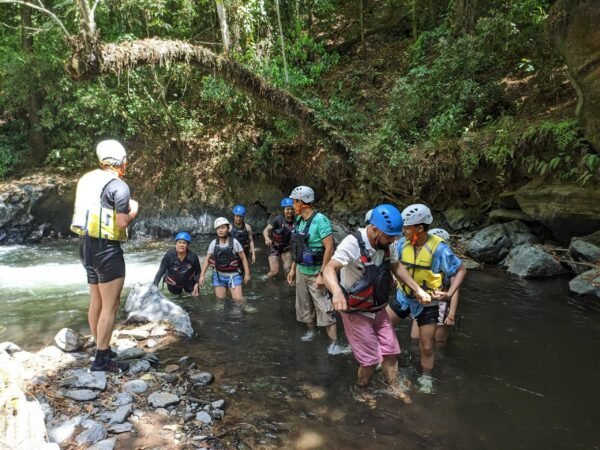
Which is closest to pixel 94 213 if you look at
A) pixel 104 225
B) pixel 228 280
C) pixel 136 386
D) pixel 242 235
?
pixel 104 225

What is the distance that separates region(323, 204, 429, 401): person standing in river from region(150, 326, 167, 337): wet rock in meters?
2.94

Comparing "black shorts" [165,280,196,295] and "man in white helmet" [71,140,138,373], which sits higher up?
"man in white helmet" [71,140,138,373]

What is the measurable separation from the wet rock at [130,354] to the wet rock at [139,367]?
0.65ft

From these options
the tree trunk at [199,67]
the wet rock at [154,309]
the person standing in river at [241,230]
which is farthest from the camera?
the tree trunk at [199,67]

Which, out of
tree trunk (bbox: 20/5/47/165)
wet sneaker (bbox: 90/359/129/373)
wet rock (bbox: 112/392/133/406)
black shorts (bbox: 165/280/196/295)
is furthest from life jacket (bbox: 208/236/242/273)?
tree trunk (bbox: 20/5/47/165)

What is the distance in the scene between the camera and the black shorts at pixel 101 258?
3816 mm

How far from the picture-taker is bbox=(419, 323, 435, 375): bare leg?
449cm

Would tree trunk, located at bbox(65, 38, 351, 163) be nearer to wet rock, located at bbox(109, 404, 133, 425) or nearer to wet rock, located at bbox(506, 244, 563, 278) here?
wet rock, located at bbox(506, 244, 563, 278)

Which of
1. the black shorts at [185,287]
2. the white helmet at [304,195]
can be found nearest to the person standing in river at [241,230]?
the black shorts at [185,287]

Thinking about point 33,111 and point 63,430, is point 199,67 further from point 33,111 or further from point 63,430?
point 33,111

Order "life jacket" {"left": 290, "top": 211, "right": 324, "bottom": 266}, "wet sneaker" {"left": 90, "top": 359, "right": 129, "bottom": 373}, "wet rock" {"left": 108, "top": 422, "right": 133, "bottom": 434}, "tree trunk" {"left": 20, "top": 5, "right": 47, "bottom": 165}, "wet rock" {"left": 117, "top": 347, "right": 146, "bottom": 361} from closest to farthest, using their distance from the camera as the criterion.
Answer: "wet rock" {"left": 108, "top": 422, "right": 133, "bottom": 434}
"wet sneaker" {"left": 90, "top": 359, "right": 129, "bottom": 373}
"wet rock" {"left": 117, "top": 347, "right": 146, "bottom": 361}
"life jacket" {"left": 290, "top": 211, "right": 324, "bottom": 266}
"tree trunk" {"left": 20, "top": 5, "right": 47, "bottom": 165}

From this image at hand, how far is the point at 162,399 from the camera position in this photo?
3.84 m

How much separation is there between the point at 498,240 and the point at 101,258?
9.00 meters

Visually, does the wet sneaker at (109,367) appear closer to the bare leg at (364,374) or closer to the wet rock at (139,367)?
the wet rock at (139,367)
